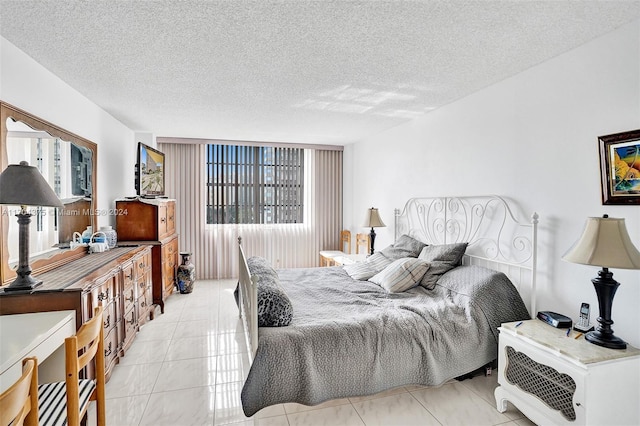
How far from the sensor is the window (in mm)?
5875

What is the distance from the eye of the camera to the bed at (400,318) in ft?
6.73

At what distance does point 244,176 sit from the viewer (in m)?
5.97

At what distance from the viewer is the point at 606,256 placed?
1794 mm

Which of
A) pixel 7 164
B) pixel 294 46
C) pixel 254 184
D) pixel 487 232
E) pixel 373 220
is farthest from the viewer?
pixel 254 184

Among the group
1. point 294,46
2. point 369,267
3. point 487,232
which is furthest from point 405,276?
point 294,46

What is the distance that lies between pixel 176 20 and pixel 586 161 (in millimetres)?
2822

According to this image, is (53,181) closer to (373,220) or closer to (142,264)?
(142,264)

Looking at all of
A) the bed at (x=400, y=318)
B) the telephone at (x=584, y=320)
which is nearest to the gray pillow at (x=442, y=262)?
the bed at (x=400, y=318)

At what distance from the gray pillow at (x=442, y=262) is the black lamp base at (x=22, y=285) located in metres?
3.00

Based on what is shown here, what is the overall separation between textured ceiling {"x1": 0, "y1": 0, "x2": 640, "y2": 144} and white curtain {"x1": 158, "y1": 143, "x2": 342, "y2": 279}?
2052mm

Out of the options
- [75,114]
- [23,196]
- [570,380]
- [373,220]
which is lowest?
[570,380]

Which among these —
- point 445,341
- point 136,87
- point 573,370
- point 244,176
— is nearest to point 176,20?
point 136,87

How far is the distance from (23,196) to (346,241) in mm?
4879

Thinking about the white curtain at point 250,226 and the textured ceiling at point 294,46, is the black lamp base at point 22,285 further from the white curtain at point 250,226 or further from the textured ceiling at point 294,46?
the white curtain at point 250,226
